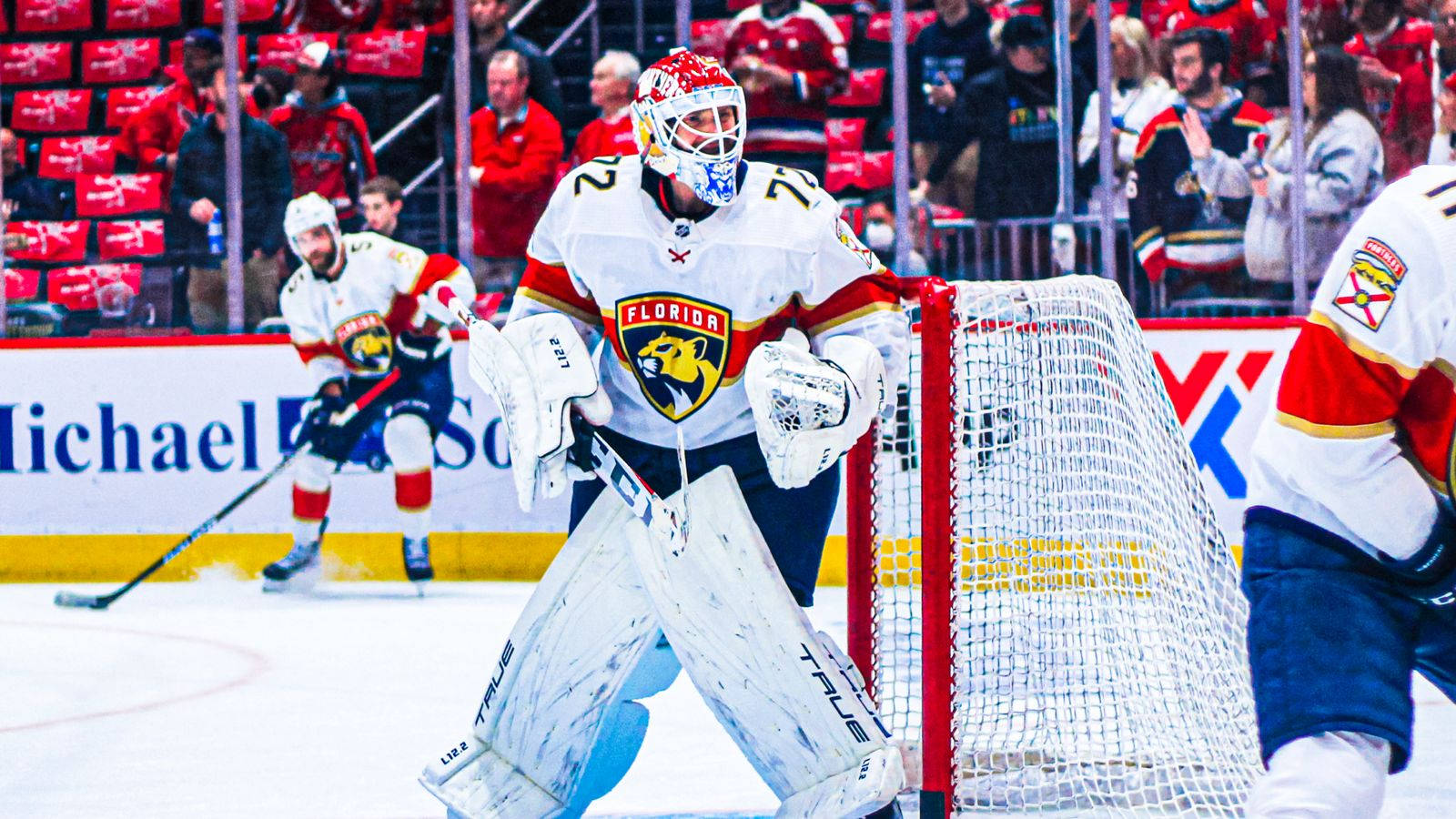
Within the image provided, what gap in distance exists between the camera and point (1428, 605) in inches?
57.6

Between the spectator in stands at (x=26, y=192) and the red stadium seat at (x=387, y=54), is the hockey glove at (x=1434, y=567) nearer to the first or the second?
the red stadium seat at (x=387, y=54)

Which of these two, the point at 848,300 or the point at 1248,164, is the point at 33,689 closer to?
the point at 848,300

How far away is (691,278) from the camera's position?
214cm

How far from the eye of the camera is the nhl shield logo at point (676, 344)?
2.15m

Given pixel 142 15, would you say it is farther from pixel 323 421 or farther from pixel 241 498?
pixel 241 498

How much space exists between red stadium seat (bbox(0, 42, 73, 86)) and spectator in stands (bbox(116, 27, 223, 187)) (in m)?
0.34

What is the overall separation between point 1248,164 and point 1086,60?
611 mm

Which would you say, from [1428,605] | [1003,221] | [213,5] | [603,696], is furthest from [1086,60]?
[1428,605]

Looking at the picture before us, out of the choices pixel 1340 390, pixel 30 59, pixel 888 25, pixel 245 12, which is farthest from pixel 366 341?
pixel 1340 390

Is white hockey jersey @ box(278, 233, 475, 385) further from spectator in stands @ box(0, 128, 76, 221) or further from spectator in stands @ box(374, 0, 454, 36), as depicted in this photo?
spectator in stands @ box(0, 128, 76, 221)

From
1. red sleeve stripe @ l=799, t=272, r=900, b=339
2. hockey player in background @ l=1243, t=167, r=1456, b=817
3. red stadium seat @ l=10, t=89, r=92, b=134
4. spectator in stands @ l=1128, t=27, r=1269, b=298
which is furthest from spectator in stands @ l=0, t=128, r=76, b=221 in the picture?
hockey player in background @ l=1243, t=167, r=1456, b=817

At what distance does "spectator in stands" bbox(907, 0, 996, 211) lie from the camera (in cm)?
547

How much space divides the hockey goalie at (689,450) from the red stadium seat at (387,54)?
3.82 metres

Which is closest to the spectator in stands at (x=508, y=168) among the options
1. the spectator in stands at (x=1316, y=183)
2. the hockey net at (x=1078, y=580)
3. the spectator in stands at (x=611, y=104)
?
the spectator in stands at (x=611, y=104)
